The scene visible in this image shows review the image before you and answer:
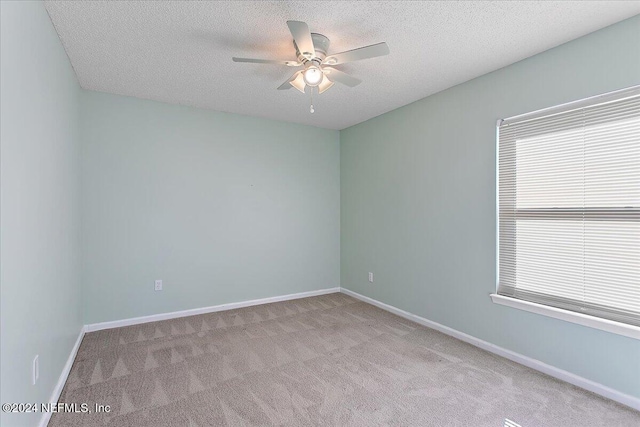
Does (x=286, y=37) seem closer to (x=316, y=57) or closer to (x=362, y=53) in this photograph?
(x=316, y=57)

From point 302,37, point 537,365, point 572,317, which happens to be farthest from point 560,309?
point 302,37

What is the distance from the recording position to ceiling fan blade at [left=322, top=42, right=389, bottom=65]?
1.97 m

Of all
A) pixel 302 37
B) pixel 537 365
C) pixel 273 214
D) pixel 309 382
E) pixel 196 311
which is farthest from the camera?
pixel 273 214

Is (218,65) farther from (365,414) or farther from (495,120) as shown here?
(365,414)

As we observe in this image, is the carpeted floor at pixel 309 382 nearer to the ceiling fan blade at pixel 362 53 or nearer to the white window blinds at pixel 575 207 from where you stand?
the white window blinds at pixel 575 207

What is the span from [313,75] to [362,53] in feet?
1.33

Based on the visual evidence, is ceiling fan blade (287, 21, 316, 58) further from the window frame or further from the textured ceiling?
the window frame

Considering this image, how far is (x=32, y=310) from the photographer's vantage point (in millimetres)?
1646

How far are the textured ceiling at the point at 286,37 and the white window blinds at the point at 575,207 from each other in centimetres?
62

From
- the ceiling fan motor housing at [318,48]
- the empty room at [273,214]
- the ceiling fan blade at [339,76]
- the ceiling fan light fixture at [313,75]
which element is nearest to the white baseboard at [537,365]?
the empty room at [273,214]

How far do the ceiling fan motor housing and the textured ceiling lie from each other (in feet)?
0.16

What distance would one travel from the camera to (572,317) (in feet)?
7.40

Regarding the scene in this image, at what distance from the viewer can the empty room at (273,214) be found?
189 centimetres

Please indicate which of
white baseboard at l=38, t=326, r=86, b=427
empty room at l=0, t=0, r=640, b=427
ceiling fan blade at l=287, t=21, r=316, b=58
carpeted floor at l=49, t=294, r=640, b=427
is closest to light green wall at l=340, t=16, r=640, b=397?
empty room at l=0, t=0, r=640, b=427
